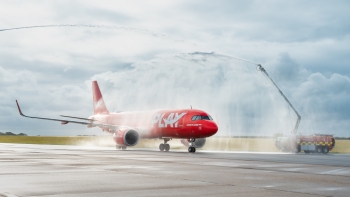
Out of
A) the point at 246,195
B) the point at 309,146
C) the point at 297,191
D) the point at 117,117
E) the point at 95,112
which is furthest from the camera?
the point at 95,112

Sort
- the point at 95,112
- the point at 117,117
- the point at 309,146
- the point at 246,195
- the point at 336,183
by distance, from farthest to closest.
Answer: the point at 95,112
the point at 117,117
the point at 309,146
the point at 336,183
the point at 246,195

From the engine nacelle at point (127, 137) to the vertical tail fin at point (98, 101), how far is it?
17017mm

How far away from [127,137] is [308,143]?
1980 cm

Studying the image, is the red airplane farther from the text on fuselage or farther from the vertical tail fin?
the vertical tail fin

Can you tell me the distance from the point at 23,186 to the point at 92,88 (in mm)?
61898

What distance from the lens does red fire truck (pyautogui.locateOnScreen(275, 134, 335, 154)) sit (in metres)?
51.2

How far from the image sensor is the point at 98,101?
71.6m

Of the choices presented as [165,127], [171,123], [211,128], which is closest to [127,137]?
[165,127]

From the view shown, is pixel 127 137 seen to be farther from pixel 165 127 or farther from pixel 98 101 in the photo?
pixel 98 101

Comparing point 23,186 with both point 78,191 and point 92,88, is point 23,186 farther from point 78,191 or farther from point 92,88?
point 92,88

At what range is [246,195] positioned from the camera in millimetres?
12023

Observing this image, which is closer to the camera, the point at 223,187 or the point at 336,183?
the point at 223,187

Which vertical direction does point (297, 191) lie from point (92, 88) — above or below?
below

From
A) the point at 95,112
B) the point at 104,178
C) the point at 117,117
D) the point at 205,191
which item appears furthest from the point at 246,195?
the point at 95,112
